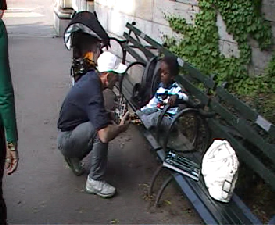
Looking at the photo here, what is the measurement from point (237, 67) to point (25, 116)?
9.00ft

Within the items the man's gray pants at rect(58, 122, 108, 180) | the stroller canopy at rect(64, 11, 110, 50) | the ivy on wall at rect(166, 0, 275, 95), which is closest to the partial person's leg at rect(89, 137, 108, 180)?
the man's gray pants at rect(58, 122, 108, 180)

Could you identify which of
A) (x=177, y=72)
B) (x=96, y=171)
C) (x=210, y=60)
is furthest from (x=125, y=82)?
(x=96, y=171)

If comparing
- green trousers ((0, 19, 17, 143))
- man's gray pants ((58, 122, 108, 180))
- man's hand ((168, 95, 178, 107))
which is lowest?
man's gray pants ((58, 122, 108, 180))

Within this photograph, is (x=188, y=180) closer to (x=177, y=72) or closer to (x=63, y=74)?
(x=177, y=72)

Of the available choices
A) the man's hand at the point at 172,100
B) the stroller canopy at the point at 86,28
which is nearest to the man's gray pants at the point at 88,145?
A: the man's hand at the point at 172,100

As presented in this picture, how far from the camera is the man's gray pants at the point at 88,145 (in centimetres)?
476

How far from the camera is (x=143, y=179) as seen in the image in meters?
5.20

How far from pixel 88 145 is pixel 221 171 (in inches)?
56.4

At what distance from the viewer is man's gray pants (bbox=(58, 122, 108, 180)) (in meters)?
4.76

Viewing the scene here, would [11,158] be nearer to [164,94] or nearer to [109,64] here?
[109,64]

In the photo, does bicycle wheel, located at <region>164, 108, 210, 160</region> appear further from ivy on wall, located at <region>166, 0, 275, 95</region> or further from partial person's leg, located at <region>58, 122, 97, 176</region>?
ivy on wall, located at <region>166, 0, 275, 95</region>

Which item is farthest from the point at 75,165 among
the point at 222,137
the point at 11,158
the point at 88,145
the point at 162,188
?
the point at 11,158

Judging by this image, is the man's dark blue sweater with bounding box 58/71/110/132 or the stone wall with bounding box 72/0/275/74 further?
the stone wall with bounding box 72/0/275/74

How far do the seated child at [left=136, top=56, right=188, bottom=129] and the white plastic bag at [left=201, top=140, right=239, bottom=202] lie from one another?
115cm
